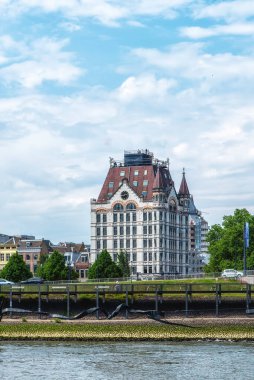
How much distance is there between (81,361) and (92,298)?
36.5 meters

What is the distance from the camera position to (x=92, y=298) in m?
93.6

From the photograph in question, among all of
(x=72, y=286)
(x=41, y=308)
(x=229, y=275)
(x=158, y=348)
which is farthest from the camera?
(x=229, y=275)

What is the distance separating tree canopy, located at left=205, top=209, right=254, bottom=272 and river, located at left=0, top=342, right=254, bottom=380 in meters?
102

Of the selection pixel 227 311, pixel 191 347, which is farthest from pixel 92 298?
pixel 191 347

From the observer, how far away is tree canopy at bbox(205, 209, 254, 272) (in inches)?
6634

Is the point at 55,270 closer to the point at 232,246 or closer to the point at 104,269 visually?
the point at 104,269

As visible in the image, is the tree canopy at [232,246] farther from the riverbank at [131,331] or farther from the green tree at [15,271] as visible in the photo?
the riverbank at [131,331]

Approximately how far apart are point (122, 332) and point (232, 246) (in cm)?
10031

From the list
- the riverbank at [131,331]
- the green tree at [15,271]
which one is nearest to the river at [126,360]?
the riverbank at [131,331]

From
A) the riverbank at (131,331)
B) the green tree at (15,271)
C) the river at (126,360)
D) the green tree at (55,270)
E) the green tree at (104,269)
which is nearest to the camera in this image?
the river at (126,360)

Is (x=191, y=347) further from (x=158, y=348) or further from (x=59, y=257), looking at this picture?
(x=59, y=257)

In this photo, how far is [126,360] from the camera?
57.3 m

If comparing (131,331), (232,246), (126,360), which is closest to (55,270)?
(232,246)

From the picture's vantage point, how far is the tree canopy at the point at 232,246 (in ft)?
553
